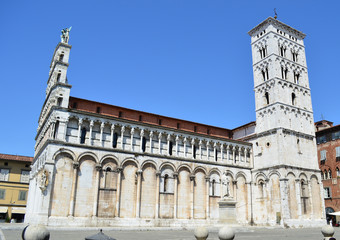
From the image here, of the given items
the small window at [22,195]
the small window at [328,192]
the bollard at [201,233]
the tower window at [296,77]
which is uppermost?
the tower window at [296,77]

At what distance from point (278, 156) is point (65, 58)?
25479 mm

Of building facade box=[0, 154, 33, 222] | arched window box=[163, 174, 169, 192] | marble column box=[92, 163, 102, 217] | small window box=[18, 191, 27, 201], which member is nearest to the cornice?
arched window box=[163, 174, 169, 192]

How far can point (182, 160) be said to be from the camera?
105ft

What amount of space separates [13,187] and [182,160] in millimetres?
27514

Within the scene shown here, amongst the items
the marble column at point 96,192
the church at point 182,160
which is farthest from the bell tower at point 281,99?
the marble column at point 96,192

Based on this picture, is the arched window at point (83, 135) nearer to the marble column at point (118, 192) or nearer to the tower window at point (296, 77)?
the marble column at point (118, 192)

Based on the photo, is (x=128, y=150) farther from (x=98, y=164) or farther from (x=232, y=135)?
(x=232, y=135)

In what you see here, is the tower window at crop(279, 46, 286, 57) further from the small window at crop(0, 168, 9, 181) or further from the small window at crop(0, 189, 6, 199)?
the small window at crop(0, 189, 6, 199)

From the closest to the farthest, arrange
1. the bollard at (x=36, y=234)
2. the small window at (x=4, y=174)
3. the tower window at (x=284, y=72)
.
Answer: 1. the bollard at (x=36, y=234)
2. the tower window at (x=284, y=72)
3. the small window at (x=4, y=174)

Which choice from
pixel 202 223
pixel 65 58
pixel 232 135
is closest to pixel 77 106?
pixel 65 58

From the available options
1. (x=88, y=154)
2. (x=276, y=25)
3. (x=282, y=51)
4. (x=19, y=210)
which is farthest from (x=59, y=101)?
(x=276, y=25)

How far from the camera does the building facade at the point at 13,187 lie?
42781 millimetres

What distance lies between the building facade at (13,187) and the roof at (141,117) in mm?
20848

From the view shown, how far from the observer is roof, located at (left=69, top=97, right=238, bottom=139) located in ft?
99.1
